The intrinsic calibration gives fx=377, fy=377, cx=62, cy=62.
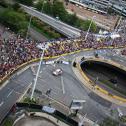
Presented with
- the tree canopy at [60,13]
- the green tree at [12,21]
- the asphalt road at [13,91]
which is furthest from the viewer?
the tree canopy at [60,13]

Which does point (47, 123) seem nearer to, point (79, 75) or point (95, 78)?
point (79, 75)

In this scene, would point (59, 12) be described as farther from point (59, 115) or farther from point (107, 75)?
point (59, 115)

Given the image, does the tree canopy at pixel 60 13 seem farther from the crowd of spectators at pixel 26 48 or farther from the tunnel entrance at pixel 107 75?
the tunnel entrance at pixel 107 75

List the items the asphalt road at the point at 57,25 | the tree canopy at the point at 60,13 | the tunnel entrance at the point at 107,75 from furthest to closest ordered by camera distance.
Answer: the tree canopy at the point at 60,13 < the asphalt road at the point at 57,25 < the tunnel entrance at the point at 107,75

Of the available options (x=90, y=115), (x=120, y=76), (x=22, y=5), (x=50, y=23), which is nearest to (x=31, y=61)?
(x=90, y=115)

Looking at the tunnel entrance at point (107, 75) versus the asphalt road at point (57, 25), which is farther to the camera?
the asphalt road at point (57, 25)

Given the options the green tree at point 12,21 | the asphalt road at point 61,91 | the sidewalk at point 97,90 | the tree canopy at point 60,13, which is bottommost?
the tree canopy at point 60,13

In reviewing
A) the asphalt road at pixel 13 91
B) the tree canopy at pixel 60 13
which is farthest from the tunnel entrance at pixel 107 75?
the tree canopy at pixel 60 13

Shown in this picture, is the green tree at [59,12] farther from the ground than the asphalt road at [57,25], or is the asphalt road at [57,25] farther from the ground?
the asphalt road at [57,25]
